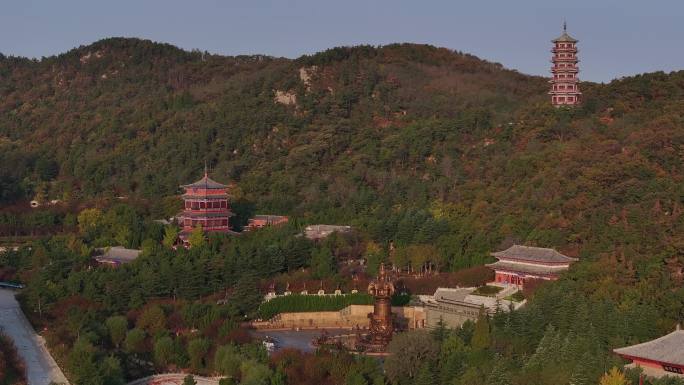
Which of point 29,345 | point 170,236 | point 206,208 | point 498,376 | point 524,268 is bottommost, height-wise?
point 29,345

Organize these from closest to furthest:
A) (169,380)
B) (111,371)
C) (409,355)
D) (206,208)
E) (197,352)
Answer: (111,371) < (409,355) < (169,380) < (197,352) < (206,208)

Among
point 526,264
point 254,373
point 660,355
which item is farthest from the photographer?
point 526,264

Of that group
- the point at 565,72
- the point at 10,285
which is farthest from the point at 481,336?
the point at 565,72

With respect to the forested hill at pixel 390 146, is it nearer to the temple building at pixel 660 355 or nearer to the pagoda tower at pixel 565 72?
the pagoda tower at pixel 565 72

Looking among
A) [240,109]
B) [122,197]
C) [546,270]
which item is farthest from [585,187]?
[240,109]

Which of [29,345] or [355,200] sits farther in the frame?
[355,200]

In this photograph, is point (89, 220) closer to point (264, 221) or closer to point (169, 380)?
point (264, 221)

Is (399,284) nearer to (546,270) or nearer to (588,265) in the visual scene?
(546,270)

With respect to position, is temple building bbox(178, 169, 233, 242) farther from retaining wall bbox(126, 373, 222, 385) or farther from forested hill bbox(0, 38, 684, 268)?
retaining wall bbox(126, 373, 222, 385)
